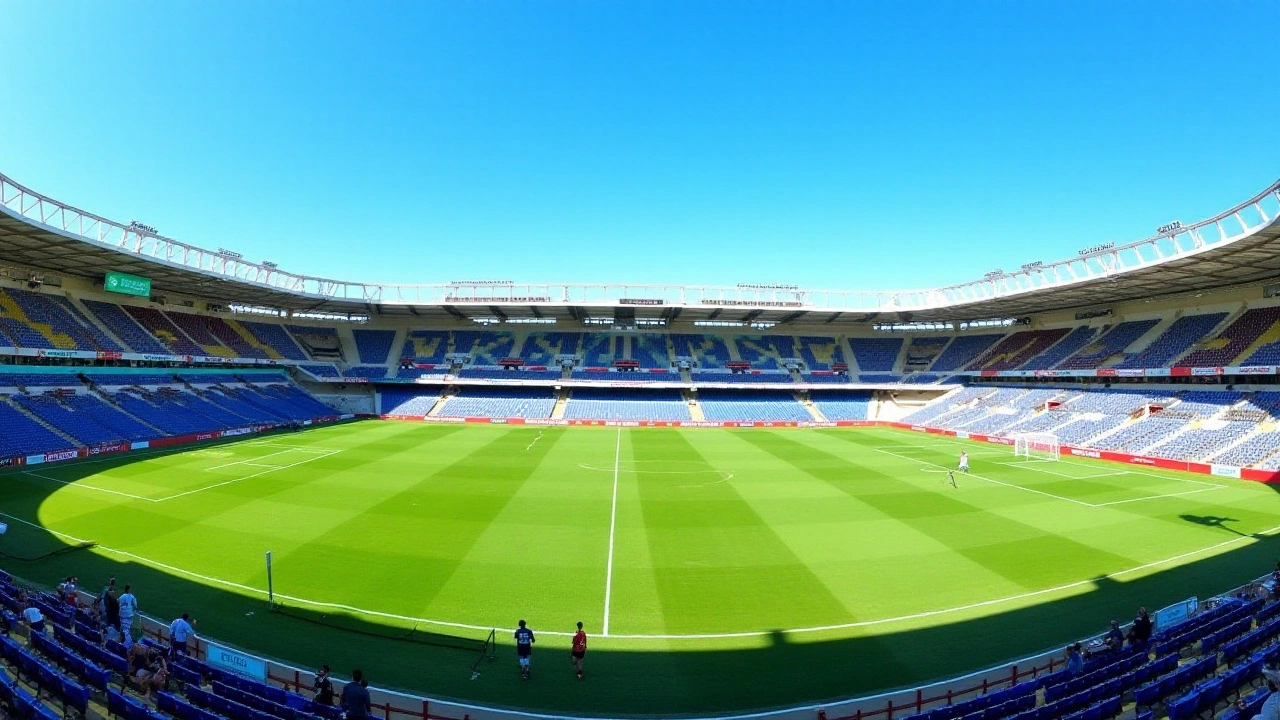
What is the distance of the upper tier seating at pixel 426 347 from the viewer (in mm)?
61312

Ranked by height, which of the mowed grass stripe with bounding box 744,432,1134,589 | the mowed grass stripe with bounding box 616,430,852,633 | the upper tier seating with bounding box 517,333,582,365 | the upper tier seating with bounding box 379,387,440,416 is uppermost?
the upper tier seating with bounding box 517,333,582,365

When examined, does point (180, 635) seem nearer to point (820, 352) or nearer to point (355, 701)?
point (355, 701)

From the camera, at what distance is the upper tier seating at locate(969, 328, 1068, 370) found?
49.4 m

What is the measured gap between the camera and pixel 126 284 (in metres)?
38.1

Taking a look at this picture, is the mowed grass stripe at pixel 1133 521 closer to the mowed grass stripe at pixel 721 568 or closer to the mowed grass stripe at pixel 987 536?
the mowed grass stripe at pixel 987 536

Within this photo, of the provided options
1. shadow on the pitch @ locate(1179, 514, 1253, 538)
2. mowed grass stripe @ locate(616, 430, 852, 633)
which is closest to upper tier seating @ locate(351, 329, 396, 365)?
mowed grass stripe @ locate(616, 430, 852, 633)

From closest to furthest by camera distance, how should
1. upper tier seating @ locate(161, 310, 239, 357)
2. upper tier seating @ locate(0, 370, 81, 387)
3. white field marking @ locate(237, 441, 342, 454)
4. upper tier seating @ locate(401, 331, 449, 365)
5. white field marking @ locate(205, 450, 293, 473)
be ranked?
white field marking @ locate(205, 450, 293, 473) → upper tier seating @ locate(0, 370, 81, 387) → white field marking @ locate(237, 441, 342, 454) → upper tier seating @ locate(161, 310, 239, 357) → upper tier seating @ locate(401, 331, 449, 365)

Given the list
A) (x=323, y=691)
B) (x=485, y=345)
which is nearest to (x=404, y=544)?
(x=323, y=691)

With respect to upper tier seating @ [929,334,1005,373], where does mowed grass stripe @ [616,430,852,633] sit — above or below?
below

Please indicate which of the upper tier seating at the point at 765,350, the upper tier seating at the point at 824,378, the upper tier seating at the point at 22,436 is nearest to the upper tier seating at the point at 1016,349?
the upper tier seating at the point at 824,378

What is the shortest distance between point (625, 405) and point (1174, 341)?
143ft

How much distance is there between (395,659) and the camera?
35.7 feet

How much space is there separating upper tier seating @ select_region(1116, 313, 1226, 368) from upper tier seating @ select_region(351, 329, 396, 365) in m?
67.9

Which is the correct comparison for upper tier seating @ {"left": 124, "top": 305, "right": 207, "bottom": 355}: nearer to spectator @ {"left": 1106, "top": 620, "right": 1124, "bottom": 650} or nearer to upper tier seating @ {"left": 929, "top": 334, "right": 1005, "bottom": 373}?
spectator @ {"left": 1106, "top": 620, "right": 1124, "bottom": 650}
